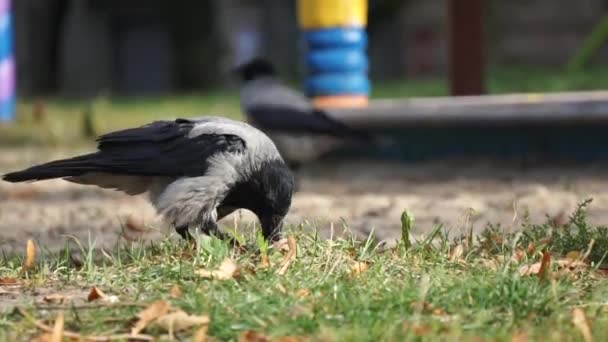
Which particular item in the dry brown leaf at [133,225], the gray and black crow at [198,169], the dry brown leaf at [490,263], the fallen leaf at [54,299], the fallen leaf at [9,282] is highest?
the gray and black crow at [198,169]

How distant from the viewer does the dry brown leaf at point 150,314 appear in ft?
9.86

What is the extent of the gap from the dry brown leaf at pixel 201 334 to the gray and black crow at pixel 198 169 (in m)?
1.21

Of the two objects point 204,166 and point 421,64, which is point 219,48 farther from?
point 204,166

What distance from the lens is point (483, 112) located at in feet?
24.2

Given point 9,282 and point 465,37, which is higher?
point 465,37

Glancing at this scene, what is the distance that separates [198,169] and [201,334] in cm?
142

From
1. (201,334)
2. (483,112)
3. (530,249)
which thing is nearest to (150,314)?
(201,334)

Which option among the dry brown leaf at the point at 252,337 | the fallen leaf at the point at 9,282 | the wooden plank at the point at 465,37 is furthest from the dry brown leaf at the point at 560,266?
the wooden plank at the point at 465,37

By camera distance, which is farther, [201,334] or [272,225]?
[272,225]

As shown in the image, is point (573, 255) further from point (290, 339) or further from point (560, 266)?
point (290, 339)

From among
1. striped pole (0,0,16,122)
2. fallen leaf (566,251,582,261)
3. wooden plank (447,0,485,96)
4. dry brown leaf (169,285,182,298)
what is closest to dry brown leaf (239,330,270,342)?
dry brown leaf (169,285,182,298)

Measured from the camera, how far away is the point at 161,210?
4305 mm

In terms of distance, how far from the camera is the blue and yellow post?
26.8 ft

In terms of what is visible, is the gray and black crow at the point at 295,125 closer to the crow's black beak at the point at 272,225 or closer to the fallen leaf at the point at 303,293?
the crow's black beak at the point at 272,225
